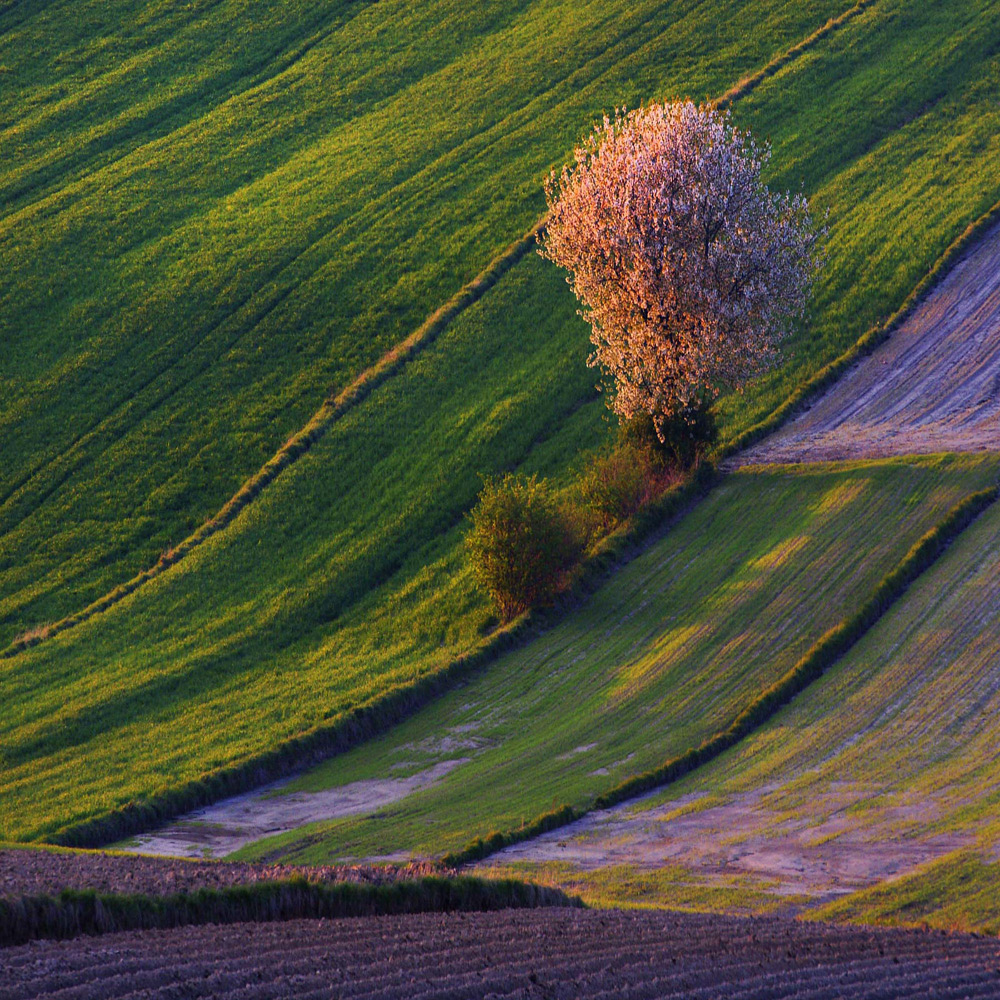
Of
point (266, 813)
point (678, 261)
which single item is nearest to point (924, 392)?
point (678, 261)

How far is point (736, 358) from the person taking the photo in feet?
150

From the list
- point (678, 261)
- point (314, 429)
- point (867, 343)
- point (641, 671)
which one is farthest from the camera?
point (314, 429)

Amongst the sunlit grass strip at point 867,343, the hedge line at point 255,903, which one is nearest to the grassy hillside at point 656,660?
the sunlit grass strip at point 867,343

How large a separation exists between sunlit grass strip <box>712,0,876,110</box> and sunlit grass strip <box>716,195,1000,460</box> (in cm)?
1642

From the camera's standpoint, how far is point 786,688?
108ft

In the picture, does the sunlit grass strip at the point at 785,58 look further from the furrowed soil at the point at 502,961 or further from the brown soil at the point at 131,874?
the furrowed soil at the point at 502,961

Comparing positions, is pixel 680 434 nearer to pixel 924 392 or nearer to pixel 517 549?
pixel 517 549

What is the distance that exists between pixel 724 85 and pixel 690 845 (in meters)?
54.0

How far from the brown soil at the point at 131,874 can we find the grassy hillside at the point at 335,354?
502 inches

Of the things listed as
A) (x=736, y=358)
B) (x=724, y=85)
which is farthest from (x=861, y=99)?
(x=736, y=358)

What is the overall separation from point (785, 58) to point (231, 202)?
3295cm

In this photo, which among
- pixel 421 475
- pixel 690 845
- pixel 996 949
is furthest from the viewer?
pixel 421 475

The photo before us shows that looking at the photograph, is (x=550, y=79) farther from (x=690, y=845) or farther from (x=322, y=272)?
(x=690, y=845)

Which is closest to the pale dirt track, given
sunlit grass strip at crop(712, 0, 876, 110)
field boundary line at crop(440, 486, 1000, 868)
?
field boundary line at crop(440, 486, 1000, 868)
